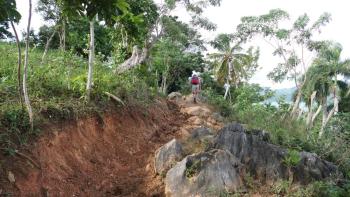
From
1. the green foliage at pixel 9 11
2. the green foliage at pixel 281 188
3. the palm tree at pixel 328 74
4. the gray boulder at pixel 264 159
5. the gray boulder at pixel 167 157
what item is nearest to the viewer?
the green foliage at pixel 9 11

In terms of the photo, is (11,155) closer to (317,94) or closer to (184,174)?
(184,174)

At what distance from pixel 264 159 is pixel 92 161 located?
139 inches

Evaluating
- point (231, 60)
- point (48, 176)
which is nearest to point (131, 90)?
point (48, 176)

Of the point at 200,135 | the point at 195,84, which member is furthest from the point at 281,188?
the point at 195,84

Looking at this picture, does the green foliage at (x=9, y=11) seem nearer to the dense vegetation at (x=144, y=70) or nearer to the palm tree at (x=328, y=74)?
the dense vegetation at (x=144, y=70)

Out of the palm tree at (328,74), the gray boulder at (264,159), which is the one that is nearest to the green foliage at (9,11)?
the gray boulder at (264,159)

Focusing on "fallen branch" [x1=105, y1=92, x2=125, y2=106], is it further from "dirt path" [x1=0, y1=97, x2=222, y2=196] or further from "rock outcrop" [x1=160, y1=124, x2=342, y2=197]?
"rock outcrop" [x1=160, y1=124, x2=342, y2=197]

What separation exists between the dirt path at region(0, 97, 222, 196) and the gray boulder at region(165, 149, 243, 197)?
0.32 m

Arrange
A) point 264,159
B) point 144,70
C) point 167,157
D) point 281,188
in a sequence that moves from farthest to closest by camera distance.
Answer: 1. point 144,70
2. point 264,159
3. point 167,157
4. point 281,188

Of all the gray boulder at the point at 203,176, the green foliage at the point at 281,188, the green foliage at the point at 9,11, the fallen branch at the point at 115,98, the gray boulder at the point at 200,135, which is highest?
the green foliage at the point at 9,11

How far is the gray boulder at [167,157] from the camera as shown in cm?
773

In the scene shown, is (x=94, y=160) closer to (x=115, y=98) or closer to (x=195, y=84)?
(x=115, y=98)

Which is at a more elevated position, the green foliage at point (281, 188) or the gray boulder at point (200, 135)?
the gray boulder at point (200, 135)

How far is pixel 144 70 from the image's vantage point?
12438mm
